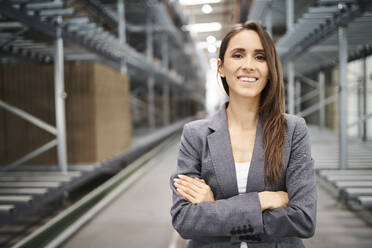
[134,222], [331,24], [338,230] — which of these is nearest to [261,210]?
[338,230]

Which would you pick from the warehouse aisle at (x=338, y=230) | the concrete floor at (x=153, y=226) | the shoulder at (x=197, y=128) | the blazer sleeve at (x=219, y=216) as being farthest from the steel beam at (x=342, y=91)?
the blazer sleeve at (x=219, y=216)

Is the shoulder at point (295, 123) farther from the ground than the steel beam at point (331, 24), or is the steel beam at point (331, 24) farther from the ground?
the steel beam at point (331, 24)

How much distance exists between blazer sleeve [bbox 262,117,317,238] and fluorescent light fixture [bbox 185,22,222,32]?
1376cm

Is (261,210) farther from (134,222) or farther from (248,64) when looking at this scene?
(134,222)

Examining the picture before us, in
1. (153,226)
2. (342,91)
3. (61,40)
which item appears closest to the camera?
(153,226)

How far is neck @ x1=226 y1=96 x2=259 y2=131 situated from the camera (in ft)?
4.52

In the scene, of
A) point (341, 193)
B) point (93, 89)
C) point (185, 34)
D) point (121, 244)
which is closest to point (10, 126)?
point (93, 89)

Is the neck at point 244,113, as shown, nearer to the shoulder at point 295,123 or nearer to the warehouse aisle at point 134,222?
the shoulder at point 295,123

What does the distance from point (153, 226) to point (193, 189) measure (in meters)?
2.47

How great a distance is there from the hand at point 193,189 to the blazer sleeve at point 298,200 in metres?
0.25

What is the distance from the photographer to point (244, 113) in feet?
4.55

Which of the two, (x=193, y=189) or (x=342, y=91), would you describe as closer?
(x=193, y=189)

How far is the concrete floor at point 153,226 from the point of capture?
3.08 metres

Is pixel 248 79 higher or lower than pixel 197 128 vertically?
higher
